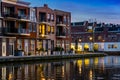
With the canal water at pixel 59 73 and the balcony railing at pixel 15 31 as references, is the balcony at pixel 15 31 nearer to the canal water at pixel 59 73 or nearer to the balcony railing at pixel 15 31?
the balcony railing at pixel 15 31

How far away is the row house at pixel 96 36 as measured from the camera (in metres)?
131

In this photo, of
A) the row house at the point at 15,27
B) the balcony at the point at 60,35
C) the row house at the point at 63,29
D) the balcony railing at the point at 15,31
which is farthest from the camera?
the row house at the point at 63,29

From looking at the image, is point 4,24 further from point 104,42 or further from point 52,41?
point 104,42

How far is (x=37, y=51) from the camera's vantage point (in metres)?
81.9

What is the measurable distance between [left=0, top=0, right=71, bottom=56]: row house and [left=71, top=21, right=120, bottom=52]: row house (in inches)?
1220

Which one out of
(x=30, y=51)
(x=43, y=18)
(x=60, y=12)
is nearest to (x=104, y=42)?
(x=60, y=12)

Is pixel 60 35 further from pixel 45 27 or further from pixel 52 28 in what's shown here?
pixel 45 27

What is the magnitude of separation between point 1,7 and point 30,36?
12.5 metres

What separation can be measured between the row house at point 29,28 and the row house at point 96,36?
102 feet

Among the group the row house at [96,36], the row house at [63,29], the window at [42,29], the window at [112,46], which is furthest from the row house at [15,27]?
the window at [112,46]

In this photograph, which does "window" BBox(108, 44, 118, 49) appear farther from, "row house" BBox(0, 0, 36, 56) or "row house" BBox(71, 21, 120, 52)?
"row house" BBox(0, 0, 36, 56)

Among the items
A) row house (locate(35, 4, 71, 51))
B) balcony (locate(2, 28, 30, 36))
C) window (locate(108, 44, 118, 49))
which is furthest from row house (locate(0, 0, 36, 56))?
window (locate(108, 44, 118, 49))

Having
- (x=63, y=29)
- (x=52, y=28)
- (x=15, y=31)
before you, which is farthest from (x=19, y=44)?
(x=63, y=29)

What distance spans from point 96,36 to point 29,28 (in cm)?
5714
